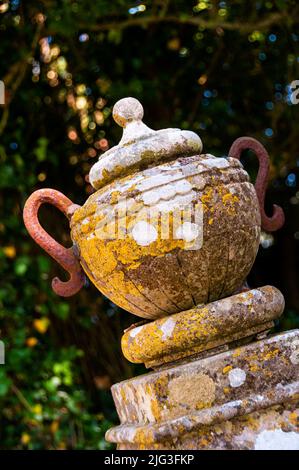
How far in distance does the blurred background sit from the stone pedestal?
1815mm

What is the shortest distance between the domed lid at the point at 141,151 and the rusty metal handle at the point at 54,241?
165mm

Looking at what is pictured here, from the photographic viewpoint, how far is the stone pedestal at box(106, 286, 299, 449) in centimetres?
190

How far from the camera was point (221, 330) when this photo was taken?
2018 mm

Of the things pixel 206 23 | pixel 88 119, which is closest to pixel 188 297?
pixel 206 23

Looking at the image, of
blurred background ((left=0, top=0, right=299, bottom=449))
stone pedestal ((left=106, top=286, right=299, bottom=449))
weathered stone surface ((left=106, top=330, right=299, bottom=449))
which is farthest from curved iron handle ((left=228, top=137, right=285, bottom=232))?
blurred background ((left=0, top=0, right=299, bottom=449))

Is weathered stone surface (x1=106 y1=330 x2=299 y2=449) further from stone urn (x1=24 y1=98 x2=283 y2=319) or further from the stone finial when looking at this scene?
the stone finial

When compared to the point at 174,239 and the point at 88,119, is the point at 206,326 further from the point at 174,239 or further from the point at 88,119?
the point at 88,119

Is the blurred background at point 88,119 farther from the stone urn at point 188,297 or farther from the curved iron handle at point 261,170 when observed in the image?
the stone urn at point 188,297

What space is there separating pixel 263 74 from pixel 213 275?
2838 mm

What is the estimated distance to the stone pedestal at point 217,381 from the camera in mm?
1899

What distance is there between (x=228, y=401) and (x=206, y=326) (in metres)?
0.23
